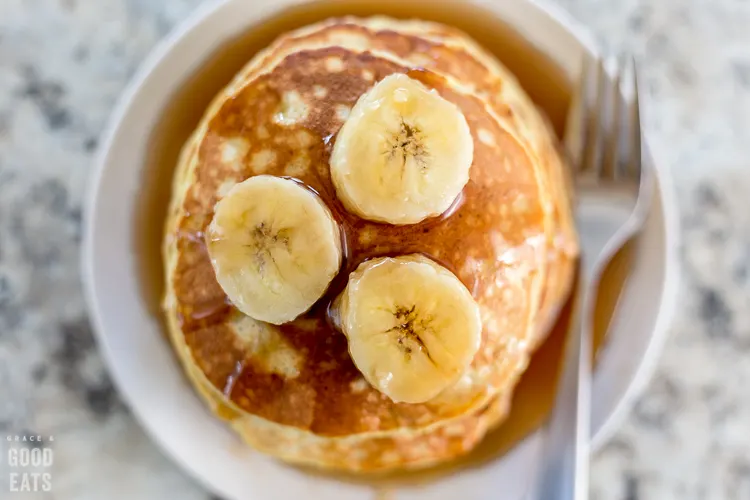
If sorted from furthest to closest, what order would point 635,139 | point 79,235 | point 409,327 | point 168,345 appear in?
point 79,235 → point 168,345 → point 635,139 → point 409,327

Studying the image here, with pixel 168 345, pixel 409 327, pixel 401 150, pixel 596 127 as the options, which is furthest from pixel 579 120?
pixel 168 345

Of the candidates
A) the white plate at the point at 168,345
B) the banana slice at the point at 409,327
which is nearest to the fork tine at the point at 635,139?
the white plate at the point at 168,345

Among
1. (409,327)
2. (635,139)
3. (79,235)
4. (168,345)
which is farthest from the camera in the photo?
(79,235)

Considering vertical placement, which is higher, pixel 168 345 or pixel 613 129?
pixel 613 129

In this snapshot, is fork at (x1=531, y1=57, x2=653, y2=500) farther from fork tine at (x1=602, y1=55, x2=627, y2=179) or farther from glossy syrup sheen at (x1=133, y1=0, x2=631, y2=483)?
glossy syrup sheen at (x1=133, y1=0, x2=631, y2=483)

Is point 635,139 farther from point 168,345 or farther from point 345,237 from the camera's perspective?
point 168,345

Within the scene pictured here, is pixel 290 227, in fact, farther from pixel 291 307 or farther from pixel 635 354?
pixel 635 354
